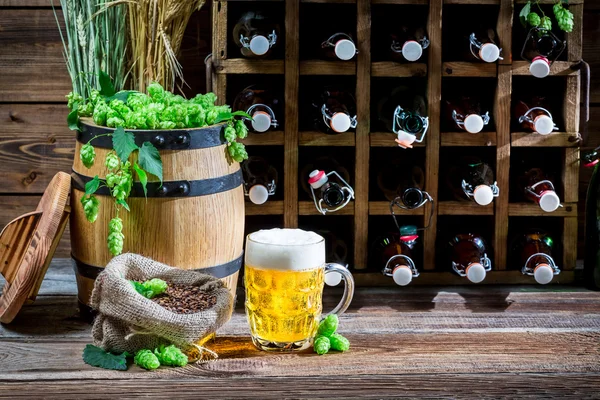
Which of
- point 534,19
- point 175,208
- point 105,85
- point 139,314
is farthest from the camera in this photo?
point 534,19

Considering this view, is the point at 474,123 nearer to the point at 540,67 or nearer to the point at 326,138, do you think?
the point at 540,67

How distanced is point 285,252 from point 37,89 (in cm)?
130

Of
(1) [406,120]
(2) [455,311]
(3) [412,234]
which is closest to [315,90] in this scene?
(1) [406,120]

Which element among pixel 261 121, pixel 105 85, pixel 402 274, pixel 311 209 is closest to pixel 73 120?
pixel 105 85

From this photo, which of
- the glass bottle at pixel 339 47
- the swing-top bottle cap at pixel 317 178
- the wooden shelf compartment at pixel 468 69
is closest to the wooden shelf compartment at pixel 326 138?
the swing-top bottle cap at pixel 317 178

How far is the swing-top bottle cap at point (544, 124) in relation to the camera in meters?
2.29

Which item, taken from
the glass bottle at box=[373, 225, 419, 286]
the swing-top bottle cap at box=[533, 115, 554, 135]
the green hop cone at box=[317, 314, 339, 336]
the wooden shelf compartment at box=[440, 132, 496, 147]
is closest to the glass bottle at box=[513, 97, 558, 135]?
the swing-top bottle cap at box=[533, 115, 554, 135]

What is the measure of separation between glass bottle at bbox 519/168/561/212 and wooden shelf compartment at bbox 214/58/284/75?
2.55ft

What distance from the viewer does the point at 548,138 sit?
240cm

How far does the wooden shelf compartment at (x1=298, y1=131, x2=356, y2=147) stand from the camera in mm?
2365

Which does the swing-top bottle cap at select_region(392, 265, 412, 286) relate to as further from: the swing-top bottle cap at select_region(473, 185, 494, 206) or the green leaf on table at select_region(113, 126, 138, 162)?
the green leaf on table at select_region(113, 126, 138, 162)

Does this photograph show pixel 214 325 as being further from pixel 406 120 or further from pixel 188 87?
pixel 188 87

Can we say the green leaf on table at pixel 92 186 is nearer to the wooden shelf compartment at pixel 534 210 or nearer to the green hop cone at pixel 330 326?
the green hop cone at pixel 330 326

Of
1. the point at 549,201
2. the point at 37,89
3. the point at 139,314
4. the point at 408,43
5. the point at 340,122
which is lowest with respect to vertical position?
the point at 139,314
